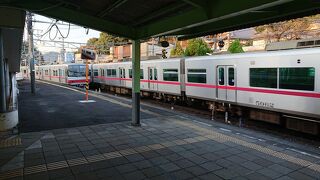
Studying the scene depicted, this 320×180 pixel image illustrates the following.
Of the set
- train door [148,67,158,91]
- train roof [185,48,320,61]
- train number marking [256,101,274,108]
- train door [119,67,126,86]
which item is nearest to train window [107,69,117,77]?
train door [119,67,126,86]

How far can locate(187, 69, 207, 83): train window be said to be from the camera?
13742 millimetres

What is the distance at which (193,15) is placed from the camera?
7.03 m

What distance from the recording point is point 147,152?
263 inches

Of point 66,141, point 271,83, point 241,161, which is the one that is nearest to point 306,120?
point 271,83

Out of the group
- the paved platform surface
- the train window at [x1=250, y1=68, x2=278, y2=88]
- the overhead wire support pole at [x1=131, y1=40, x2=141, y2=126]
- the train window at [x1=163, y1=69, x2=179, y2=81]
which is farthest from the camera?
the train window at [x1=163, y1=69, x2=179, y2=81]

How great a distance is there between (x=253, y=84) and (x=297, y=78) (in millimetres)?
1939

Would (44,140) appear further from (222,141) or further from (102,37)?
(102,37)

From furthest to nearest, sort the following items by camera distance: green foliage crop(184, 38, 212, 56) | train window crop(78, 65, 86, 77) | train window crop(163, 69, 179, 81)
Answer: train window crop(78, 65, 86, 77) → green foliage crop(184, 38, 212, 56) → train window crop(163, 69, 179, 81)

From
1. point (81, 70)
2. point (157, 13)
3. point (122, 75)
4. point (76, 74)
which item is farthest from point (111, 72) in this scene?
point (157, 13)

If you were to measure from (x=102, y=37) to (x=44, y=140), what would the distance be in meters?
44.2

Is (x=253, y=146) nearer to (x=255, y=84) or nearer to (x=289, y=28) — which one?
(x=255, y=84)

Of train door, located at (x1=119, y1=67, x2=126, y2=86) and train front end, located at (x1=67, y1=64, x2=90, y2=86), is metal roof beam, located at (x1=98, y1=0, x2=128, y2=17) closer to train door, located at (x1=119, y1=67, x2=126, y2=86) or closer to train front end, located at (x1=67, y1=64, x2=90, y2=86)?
train door, located at (x1=119, y1=67, x2=126, y2=86)

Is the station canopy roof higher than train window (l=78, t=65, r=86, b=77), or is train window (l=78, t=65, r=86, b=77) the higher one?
the station canopy roof

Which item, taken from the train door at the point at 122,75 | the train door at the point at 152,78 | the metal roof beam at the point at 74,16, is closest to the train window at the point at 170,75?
the train door at the point at 152,78
